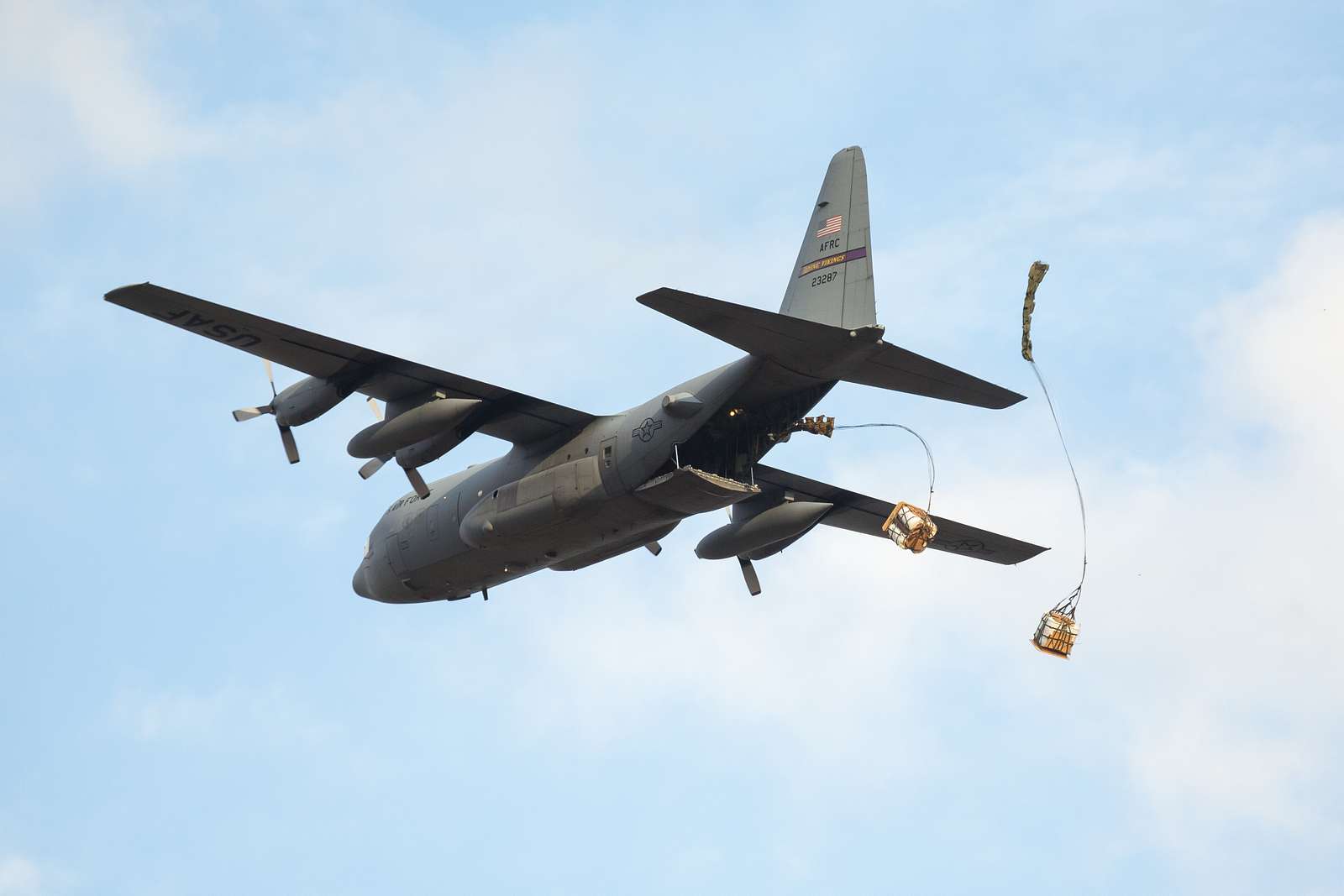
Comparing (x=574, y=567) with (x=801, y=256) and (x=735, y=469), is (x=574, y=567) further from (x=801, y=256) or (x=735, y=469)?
(x=801, y=256)

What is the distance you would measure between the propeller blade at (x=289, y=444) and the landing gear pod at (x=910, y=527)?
1030 centimetres

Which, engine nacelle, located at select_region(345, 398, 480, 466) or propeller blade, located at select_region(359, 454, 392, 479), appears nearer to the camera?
engine nacelle, located at select_region(345, 398, 480, 466)

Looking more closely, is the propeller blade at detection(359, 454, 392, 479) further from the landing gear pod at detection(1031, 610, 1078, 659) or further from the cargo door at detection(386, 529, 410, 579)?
the landing gear pod at detection(1031, 610, 1078, 659)

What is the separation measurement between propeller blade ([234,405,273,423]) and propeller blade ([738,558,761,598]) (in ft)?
33.6

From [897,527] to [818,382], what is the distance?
9.43 feet

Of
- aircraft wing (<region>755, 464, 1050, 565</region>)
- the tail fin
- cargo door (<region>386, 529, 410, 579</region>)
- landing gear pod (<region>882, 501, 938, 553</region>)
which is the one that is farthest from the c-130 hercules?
aircraft wing (<region>755, 464, 1050, 565</region>)

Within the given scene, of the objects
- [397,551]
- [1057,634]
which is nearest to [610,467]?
[397,551]

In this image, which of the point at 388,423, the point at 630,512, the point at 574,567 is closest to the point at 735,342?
the point at 630,512

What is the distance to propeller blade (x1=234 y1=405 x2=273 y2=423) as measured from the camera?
26312mm

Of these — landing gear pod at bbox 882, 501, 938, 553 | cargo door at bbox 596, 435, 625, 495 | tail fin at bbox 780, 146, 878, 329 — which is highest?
tail fin at bbox 780, 146, 878, 329

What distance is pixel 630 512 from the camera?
1026 inches

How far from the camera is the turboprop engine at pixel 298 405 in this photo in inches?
A: 1006

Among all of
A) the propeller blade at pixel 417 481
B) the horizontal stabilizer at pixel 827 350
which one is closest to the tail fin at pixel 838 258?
the horizontal stabilizer at pixel 827 350

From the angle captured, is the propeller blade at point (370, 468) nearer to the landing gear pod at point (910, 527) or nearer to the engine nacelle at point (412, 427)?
the engine nacelle at point (412, 427)
